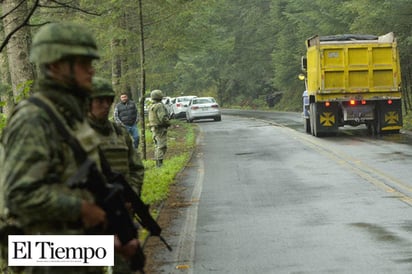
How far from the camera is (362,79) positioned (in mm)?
23891

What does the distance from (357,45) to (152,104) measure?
8678 mm

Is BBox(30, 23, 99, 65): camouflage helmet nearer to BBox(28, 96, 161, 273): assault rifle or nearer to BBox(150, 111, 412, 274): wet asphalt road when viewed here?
BBox(28, 96, 161, 273): assault rifle

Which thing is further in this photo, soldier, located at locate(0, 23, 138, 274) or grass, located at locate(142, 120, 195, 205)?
grass, located at locate(142, 120, 195, 205)

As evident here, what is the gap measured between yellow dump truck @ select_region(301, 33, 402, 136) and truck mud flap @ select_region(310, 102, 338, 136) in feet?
0.40

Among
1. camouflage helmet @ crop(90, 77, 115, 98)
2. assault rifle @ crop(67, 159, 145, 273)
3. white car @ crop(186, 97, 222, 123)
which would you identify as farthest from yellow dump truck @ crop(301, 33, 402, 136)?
assault rifle @ crop(67, 159, 145, 273)

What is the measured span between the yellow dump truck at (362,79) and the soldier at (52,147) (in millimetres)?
20669

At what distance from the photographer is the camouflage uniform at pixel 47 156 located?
3377mm

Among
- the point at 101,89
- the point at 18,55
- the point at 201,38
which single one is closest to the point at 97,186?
the point at 101,89

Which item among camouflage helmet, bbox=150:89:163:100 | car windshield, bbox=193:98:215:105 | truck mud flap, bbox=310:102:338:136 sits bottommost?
truck mud flap, bbox=310:102:338:136

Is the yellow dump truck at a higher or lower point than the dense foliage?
lower

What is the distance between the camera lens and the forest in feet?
43.4

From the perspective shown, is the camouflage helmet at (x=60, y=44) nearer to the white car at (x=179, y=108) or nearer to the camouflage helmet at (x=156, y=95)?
the camouflage helmet at (x=156, y=95)

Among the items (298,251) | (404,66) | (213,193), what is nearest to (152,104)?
(213,193)

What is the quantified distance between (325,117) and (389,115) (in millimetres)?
2035
